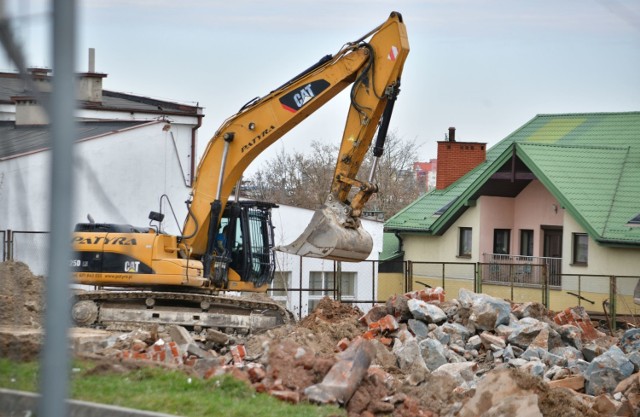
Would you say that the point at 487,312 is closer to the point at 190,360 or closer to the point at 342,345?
the point at 342,345

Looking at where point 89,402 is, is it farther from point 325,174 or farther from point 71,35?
point 325,174

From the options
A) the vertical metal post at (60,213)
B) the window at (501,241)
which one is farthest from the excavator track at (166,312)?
the window at (501,241)

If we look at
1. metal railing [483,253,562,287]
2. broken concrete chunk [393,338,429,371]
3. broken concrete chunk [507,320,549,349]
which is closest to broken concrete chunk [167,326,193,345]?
broken concrete chunk [393,338,429,371]

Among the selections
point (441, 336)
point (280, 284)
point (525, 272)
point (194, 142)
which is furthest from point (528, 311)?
point (194, 142)

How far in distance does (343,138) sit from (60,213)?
50.3 ft

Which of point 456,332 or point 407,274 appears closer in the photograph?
point 456,332

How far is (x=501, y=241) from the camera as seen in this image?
124 ft

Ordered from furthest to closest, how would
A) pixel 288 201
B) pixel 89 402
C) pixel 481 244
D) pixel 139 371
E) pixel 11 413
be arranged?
pixel 288 201 → pixel 481 244 → pixel 139 371 → pixel 89 402 → pixel 11 413

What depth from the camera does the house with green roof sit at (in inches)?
1251

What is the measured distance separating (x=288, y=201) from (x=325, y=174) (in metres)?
3.30

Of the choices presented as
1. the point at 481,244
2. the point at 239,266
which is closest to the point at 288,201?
the point at 481,244

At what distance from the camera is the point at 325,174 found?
60.8 m

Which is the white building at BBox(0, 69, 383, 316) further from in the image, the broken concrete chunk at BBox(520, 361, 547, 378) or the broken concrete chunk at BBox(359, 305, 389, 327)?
the broken concrete chunk at BBox(520, 361, 547, 378)

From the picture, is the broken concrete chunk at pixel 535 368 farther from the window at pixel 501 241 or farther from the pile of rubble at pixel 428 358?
the window at pixel 501 241
